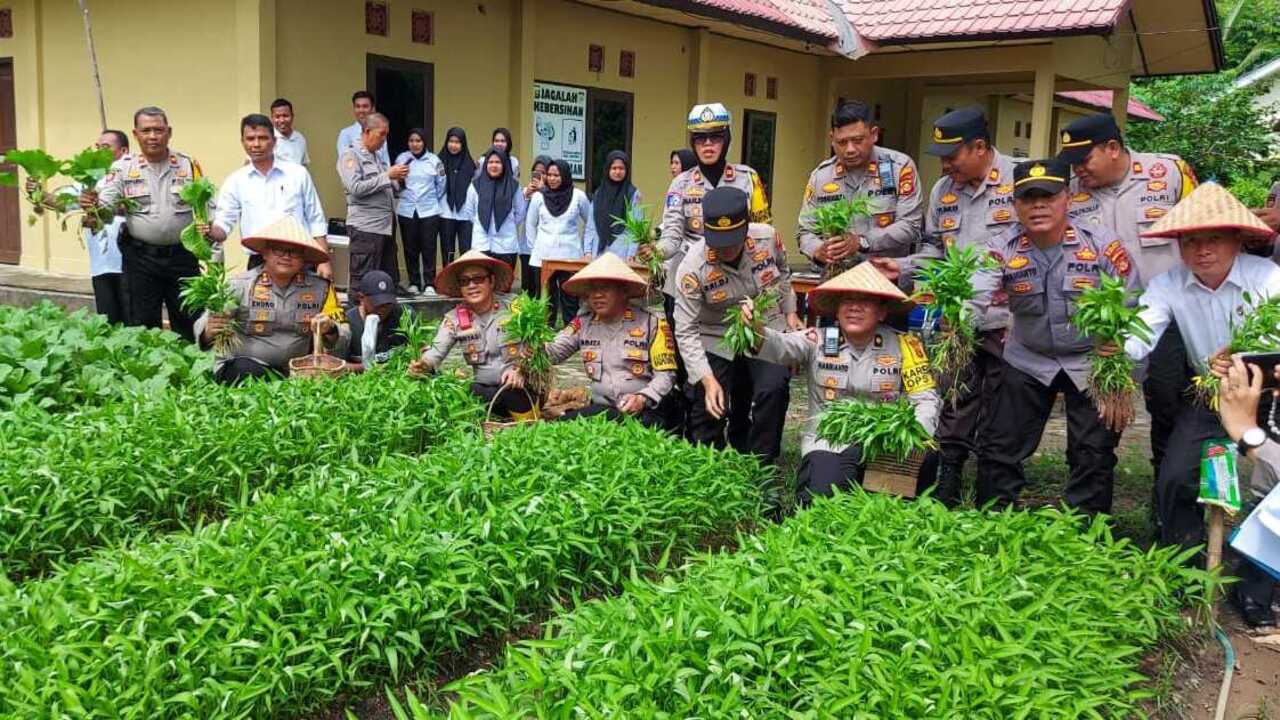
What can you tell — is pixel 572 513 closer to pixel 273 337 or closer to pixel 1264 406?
pixel 1264 406

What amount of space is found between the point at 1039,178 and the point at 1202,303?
0.85 m

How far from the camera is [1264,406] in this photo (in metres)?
3.91

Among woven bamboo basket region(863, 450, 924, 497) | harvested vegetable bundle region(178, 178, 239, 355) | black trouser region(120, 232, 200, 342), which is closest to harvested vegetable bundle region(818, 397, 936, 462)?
woven bamboo basket region(863, 450, 924, 497)

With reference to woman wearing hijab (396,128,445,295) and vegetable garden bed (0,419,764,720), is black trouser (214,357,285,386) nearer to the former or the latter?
vegetable garden bed (0,419,764,720)

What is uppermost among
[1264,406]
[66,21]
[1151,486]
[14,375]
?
[66,21]

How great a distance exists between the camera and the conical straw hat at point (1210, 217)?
447 cm

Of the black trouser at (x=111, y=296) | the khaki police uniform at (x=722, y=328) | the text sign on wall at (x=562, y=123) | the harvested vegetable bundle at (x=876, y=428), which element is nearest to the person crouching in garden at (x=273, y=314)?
the khaki police uniform at (x=722, y=328)

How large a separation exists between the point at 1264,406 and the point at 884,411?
154 cm

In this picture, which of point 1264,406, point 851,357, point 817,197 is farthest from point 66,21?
point 1264,406

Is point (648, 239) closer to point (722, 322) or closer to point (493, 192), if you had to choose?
point (722, 322)

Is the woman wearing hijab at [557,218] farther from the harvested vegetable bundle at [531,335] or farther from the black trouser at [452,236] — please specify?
the harvested vegetable bundle at [531,335]

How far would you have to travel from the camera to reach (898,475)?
500cm

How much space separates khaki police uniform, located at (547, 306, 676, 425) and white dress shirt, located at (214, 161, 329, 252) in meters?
3.03

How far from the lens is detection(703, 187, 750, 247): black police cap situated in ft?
18.2
